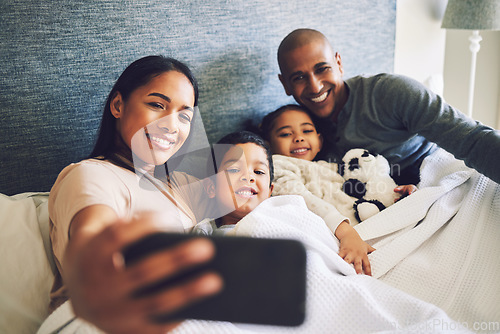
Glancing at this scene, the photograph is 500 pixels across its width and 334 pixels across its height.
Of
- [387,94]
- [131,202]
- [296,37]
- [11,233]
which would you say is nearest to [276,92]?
[296,37]

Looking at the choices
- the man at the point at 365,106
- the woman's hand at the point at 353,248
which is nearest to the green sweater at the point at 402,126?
the man at the point at 365,106

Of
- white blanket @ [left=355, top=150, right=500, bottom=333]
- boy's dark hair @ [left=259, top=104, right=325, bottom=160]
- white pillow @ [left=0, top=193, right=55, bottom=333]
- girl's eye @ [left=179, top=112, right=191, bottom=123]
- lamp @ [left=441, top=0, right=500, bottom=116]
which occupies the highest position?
lamp @ [left=441, top=0, right=500, bottom=116]

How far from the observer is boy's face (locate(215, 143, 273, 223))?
1.12 meters

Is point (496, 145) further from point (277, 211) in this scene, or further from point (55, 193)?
point (55, 193)

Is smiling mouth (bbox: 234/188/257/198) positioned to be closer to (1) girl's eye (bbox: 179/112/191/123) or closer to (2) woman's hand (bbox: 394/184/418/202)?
(1) girl's eye (bbox: 179/112/191/123)

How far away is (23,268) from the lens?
33.1 inches

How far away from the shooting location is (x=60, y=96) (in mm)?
1095

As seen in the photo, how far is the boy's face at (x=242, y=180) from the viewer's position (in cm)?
112

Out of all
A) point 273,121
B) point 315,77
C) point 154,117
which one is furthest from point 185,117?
point 315,77

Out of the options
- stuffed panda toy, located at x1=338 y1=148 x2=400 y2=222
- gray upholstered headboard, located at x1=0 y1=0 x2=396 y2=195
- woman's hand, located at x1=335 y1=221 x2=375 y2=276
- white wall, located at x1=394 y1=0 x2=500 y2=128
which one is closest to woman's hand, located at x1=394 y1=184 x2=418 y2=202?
stuffed panda toy, located at x1=338 y1=148 x2=400 y2=222

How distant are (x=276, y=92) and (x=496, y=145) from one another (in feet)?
2.61

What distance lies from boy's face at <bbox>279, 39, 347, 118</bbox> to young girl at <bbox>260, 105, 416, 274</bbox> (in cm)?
6

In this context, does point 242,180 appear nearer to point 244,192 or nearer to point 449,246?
point 244,192

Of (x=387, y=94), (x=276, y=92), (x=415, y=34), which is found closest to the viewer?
(x=387, y=94)
